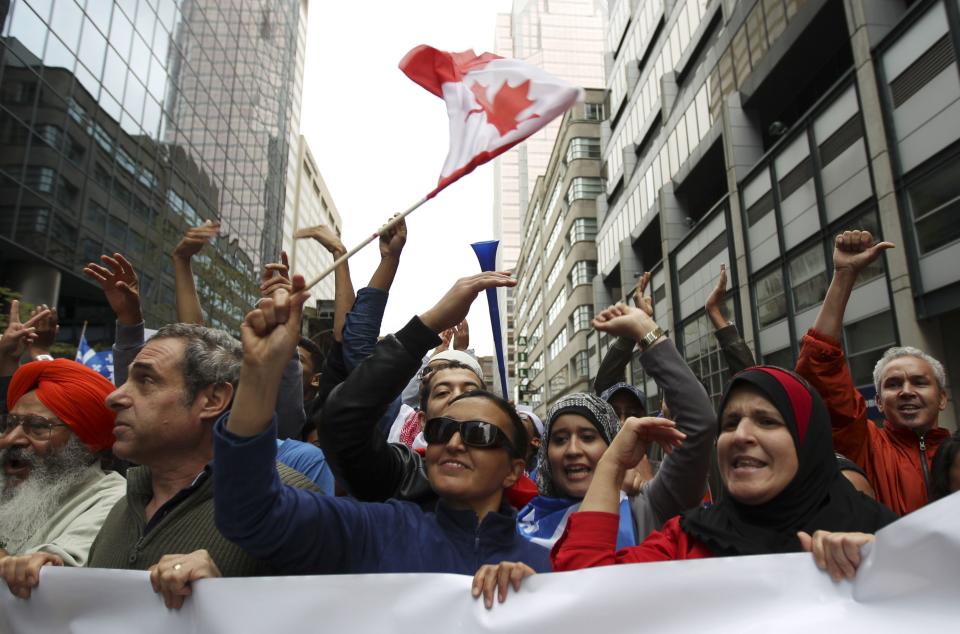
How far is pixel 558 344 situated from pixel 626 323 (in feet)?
167

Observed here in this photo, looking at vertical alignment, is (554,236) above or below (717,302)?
above

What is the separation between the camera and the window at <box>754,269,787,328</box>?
19495 millimetres

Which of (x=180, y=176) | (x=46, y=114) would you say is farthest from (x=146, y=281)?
(x=46, y=114)

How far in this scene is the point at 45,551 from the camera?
214 centimetres

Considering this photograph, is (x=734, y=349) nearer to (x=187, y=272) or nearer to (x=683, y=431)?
(x=683, y=431)

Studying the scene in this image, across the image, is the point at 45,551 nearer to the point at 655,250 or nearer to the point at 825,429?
the point at 825,429

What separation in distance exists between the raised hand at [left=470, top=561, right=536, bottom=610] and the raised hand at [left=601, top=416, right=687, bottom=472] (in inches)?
19.5

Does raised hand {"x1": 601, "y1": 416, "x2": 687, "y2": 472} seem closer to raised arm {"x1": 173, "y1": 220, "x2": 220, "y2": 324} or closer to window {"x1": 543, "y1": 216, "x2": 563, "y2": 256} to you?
raised arm {"x1": 173, "y1": 220, "x2": 220, "y2": 324}

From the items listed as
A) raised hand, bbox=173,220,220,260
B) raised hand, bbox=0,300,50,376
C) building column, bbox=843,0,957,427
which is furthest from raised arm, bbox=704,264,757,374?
building column, bbox=843,0,957,427

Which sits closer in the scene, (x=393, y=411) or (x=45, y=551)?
(x=45, y=551)

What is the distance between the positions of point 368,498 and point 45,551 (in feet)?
3.42

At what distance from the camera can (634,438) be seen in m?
2.04

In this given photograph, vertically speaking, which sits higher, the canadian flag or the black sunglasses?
the canadian flag

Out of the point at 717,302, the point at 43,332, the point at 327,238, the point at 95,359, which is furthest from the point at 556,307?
the point at 327,238
